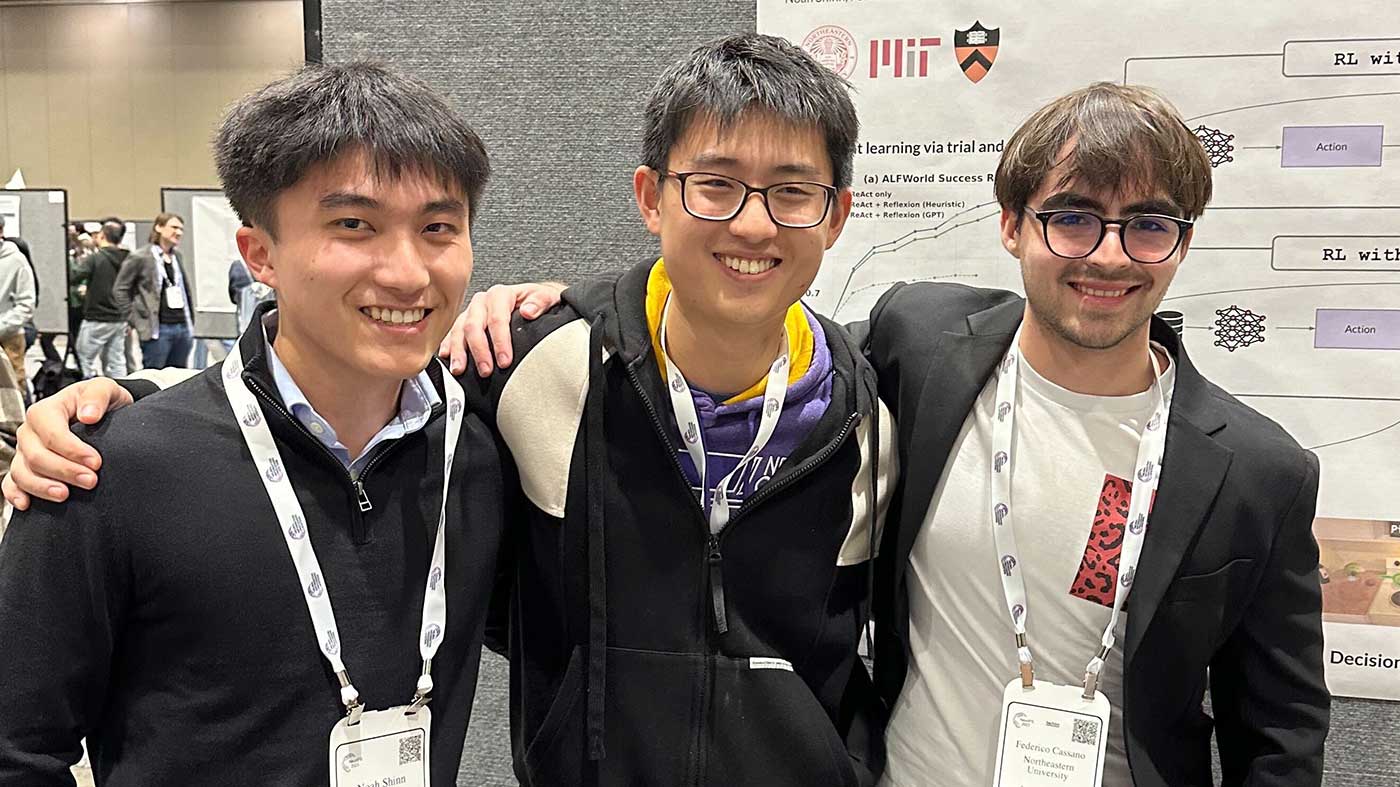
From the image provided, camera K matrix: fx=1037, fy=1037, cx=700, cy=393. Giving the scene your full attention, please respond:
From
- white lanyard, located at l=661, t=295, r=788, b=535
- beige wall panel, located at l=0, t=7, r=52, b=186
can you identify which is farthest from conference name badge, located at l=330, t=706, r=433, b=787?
beige wall panel, located at l=0, t=7, r=52, b=186

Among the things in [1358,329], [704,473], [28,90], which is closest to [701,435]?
[704,473]

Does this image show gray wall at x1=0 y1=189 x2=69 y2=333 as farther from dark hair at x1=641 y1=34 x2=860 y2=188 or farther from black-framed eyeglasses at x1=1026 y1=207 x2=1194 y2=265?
black-framed eyeglasses at x1=1026 y1=207 x2=1194 y2=265

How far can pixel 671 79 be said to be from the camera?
134 cm

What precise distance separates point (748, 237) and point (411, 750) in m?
0.71

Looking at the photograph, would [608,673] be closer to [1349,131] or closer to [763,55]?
[763,55]

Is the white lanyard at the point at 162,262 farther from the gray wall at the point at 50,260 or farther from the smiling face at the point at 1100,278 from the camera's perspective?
the smiling face at the point at 1100,278

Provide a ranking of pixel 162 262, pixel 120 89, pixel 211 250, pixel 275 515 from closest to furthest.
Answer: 1. pixel 275 515
2. pixel 162 262
3. pixel 211 250
4. pixel 120 89

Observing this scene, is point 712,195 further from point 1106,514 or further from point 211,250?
point 211,250

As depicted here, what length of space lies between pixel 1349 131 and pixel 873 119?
0.77 metres

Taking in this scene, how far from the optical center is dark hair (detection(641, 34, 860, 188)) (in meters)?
1.27

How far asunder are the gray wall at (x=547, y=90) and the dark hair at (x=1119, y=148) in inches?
31.8

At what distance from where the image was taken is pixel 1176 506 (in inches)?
50.6

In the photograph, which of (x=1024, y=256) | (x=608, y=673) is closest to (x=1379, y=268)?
(x=1024, y=256)

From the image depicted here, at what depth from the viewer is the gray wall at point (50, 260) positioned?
6.96 meters
